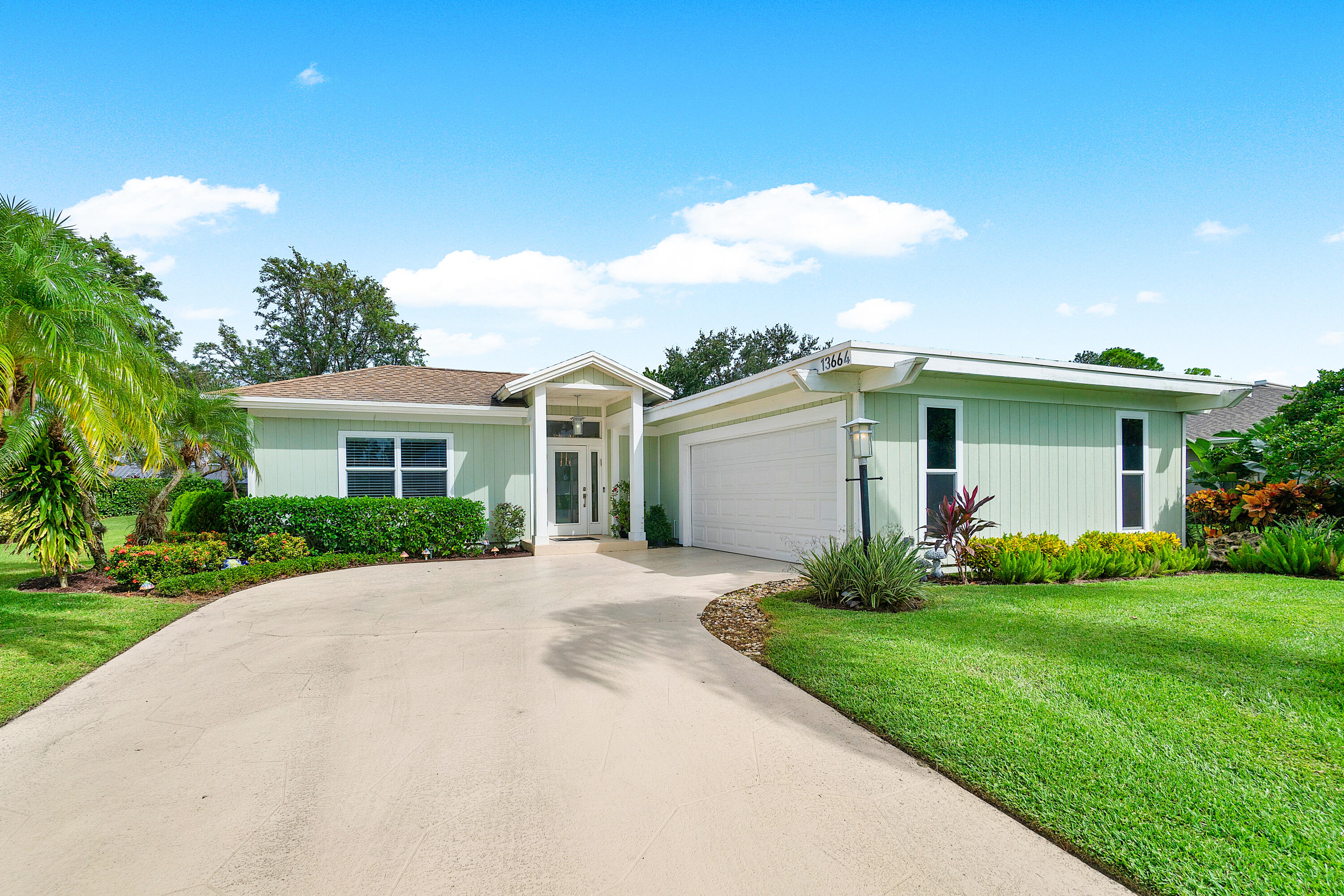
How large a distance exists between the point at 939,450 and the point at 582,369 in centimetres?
635

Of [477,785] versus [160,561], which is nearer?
[477,785]

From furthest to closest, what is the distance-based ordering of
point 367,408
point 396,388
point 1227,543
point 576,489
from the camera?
point 576,489, point 396,388, point 367,408, point 1227,543

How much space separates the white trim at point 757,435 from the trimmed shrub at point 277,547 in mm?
6942

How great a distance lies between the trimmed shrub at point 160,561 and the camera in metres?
8.17

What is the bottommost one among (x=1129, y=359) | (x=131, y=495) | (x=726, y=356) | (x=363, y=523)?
(x=131, y=495)

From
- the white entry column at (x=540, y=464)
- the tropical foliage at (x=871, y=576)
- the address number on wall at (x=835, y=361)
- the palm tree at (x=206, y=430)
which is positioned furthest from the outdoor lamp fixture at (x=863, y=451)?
the palm tree at (x=206, y=430)

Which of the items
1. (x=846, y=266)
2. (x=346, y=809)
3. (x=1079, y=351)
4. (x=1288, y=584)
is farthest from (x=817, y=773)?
(x=1079, y=351)

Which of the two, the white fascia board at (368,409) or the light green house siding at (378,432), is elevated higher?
the white fascia board at (368,409)

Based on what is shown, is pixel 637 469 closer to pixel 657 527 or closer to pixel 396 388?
pixel 657 527

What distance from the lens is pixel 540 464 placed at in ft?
38.9

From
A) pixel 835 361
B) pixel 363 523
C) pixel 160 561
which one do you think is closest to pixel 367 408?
pixel 363 523

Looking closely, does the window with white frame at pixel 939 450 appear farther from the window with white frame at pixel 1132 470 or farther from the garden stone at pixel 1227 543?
the garden stone at pixel 1227 543

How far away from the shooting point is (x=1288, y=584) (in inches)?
304

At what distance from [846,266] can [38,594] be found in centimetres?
1758
